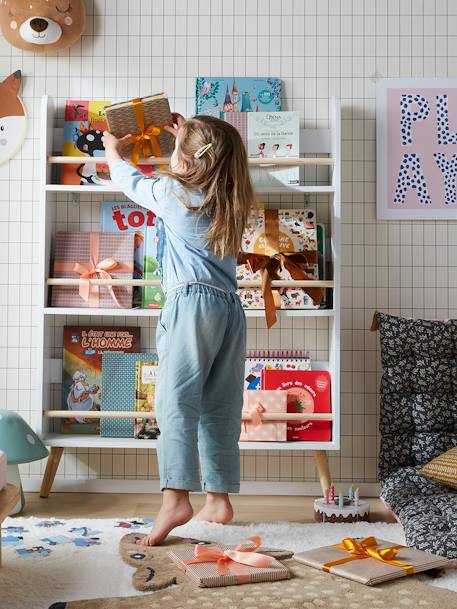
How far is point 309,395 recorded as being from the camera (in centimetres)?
278

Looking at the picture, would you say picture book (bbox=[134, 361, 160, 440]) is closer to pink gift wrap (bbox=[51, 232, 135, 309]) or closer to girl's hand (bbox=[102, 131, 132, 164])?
pink gift wrap (bbox=[51, 232, 135, 309])

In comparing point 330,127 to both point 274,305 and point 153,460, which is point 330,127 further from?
point 153,460

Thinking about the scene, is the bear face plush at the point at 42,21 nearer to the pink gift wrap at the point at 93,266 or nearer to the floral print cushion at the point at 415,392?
the pink gift wrap at the point at 93,266

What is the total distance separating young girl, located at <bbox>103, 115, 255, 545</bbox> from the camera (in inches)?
86.7

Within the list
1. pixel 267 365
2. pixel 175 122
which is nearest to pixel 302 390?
pixel 267 365

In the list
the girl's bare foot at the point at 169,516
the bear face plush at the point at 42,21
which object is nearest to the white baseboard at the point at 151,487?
the girl's bare foot at the point at 169,516

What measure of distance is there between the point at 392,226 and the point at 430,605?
154 centimetres

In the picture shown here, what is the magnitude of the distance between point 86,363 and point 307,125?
3.78 ft

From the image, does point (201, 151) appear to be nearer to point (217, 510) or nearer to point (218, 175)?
point (218, 175)

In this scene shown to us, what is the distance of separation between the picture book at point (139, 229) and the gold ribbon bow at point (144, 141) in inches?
9.7

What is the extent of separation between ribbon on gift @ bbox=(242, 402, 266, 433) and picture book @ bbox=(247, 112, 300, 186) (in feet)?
2.46

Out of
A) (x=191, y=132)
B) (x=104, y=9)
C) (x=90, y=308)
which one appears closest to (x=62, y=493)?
(x=90, y=308)

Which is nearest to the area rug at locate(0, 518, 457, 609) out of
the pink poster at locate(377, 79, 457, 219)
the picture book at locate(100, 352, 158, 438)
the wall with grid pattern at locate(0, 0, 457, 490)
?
the picture book at locate(100, 352, 158, 438)

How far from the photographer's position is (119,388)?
2.83 meters
